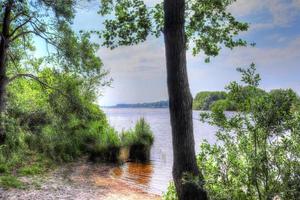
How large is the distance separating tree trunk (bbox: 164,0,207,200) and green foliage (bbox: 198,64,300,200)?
46 cm

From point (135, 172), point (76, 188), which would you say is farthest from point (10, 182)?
point (135, 172)

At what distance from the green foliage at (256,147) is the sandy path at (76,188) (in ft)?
15.0

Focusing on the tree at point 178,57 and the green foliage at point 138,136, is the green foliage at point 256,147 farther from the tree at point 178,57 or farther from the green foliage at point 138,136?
the green foliage at point 138,136

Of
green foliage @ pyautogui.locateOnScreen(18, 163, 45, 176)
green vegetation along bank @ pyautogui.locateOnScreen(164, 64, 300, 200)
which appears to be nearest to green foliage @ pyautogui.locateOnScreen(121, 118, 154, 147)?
green foliage @ pyautogui.locateOnScreen(18, 163, 45, 176)

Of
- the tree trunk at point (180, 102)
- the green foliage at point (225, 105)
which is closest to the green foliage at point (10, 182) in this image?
the tree trunk at point (180, 102)

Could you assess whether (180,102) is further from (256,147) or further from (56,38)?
(56,38)

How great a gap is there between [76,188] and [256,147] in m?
5.98

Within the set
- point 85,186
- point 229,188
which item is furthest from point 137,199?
point 229,188

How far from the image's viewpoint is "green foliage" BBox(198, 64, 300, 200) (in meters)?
3.68

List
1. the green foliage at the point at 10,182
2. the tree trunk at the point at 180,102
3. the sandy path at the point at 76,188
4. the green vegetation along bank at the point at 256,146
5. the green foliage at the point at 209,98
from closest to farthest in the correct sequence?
the green vegetation along bank at the point at 256,146
the green foliage at the point at 209,98
the tree trunk at the point at 180,102
the sandy path at the point at 76,188
the green foliage at the point at 10,182

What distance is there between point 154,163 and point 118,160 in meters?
2.02

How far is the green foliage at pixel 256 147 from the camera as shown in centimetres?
368

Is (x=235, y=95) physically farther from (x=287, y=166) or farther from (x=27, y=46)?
(x=27, y=46)

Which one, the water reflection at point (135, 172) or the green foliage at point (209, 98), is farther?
the water reflection at point (135, 172)
